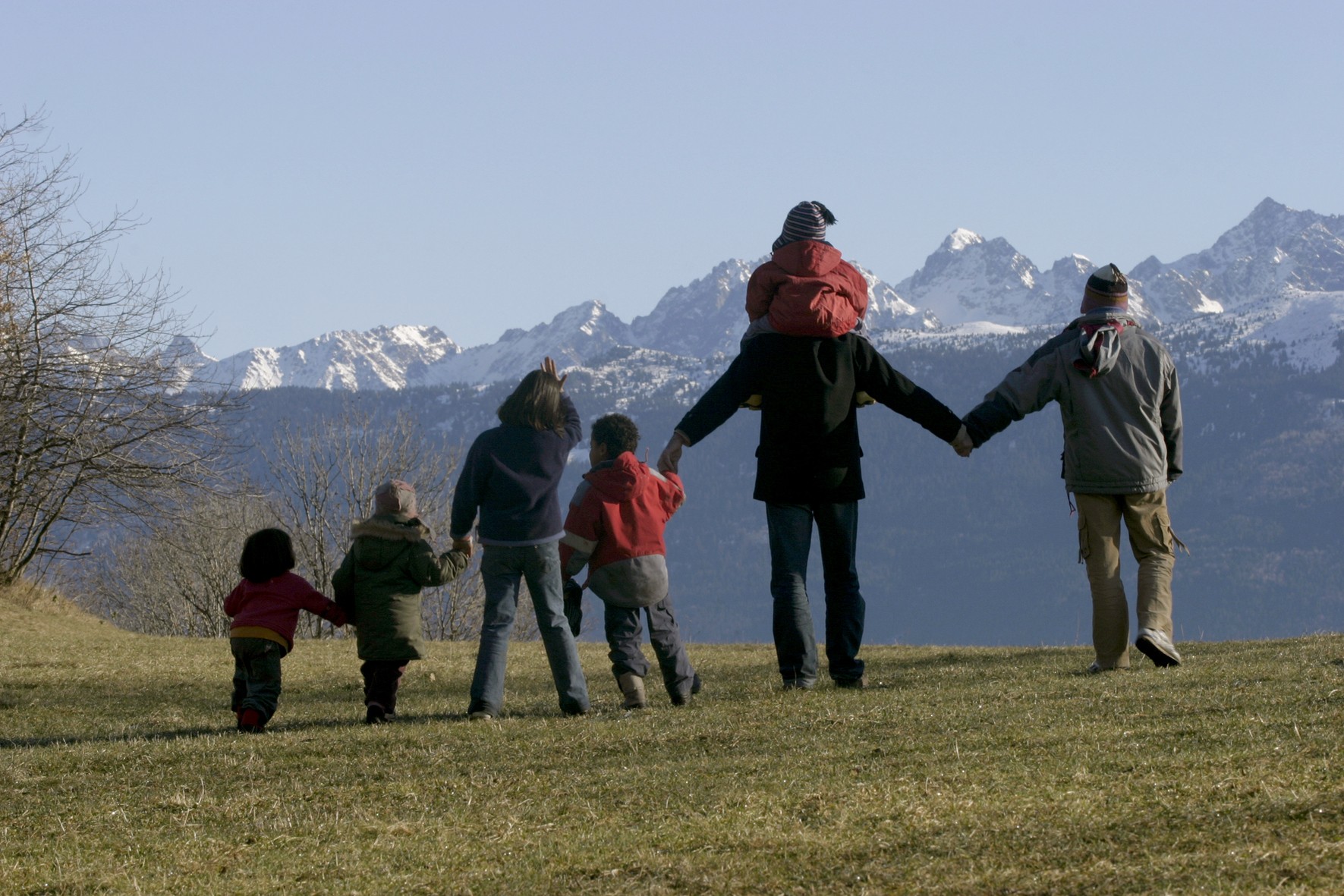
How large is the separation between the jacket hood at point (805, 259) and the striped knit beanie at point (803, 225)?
0.22 ft

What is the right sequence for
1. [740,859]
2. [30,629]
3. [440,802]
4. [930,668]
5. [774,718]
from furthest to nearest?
[30,629], [930,668], [774,718], [440,802], [740,859]

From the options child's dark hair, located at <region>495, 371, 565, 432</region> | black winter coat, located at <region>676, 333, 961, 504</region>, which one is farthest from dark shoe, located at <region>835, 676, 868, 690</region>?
child's dark hair, located at <region>495, 371, 565, 432</region>

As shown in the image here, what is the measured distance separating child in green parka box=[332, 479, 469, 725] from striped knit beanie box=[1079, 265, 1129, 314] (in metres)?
4.30

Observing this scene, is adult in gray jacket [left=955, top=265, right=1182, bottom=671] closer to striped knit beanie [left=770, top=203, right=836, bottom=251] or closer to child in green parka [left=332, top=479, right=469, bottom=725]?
striped knit beanie [left=770, top=203, right=836, bottom=251]

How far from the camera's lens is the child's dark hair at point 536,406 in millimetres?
9148

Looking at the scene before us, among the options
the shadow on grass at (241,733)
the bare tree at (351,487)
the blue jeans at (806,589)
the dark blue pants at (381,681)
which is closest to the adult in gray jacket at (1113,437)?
the blue jeans at (806,589)

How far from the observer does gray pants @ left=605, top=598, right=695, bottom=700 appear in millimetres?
9258

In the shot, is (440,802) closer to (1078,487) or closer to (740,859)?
(740,859)

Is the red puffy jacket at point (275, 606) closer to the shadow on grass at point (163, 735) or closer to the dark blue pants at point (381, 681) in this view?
the dark blue pants at point (381, 681)

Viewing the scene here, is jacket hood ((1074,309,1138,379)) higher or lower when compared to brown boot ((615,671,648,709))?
higher

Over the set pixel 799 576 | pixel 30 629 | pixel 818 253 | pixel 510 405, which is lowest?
pixel 30 629

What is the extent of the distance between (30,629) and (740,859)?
1826 centimetres

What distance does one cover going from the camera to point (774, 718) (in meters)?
7.93

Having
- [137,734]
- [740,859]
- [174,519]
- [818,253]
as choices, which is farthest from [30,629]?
[740,859]
